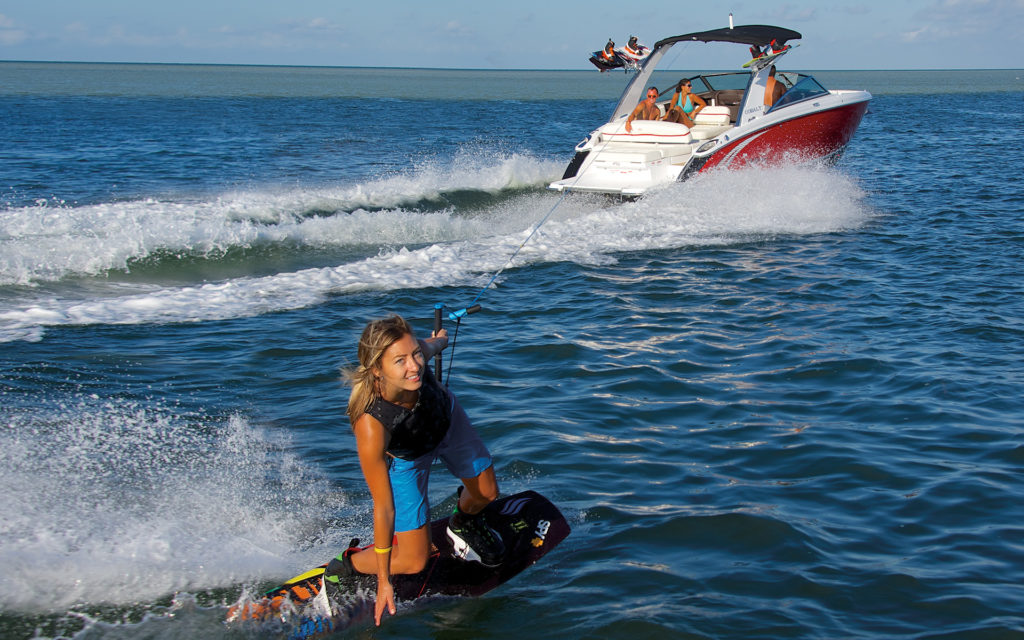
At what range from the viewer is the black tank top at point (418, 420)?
377 cm

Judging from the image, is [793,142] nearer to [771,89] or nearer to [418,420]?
[771,89]

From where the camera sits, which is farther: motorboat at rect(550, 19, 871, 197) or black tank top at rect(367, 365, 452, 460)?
motorboat at rect(550, 19, 871, 197)

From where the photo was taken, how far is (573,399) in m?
6.97

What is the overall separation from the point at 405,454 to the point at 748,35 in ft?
42.2

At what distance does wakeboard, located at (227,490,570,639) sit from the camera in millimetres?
4145

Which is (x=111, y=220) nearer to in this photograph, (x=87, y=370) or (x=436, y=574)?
(x=87, y=370)

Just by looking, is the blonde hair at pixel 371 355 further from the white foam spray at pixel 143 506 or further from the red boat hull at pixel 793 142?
the red boat hull at pixel 793 142

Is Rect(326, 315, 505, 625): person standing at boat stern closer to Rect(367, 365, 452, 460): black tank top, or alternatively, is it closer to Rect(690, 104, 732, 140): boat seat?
Rect(367, 365, 452, 460): black tank top

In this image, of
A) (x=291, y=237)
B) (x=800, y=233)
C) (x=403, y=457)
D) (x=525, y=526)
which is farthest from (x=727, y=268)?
(x=403, y=457)

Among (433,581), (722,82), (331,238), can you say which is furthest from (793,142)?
(433,581)

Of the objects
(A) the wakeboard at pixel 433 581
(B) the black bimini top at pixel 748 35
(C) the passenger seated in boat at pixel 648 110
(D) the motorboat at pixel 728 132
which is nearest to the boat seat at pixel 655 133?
(D) the motorboat at pixel 728 132

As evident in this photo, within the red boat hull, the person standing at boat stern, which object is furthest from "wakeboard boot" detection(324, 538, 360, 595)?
the red boat hull

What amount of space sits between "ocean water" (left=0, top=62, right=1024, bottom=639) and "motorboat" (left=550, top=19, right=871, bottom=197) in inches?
16.5

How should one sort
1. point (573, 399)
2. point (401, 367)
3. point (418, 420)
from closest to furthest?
1. point (401, 367)
2. point (418, 420)
3. point (573, 399)
